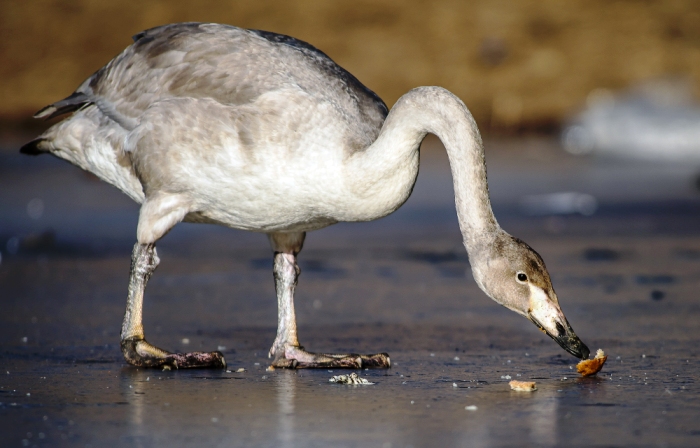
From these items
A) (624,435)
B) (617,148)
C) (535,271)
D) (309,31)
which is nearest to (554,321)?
(535,271)

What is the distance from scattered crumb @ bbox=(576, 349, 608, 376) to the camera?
231 inches

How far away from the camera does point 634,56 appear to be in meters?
24.6

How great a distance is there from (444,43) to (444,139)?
19345 millimetres

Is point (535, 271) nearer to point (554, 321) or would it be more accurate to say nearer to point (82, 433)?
point (554, 321)

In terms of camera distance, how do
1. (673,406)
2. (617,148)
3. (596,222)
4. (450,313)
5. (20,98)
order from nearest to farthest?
(673,406) < (450,313) < (596,222) < (617,148) < (20,98)

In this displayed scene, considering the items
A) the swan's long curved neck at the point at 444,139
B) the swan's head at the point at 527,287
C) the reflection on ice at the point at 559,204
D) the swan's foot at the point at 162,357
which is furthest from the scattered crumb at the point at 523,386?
the reflection on ice at the point at 559,204

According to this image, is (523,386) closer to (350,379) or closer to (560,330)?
(560,330)

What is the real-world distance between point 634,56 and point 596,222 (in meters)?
12.5

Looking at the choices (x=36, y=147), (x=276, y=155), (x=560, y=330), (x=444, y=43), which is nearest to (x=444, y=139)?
(x=276, y=155)

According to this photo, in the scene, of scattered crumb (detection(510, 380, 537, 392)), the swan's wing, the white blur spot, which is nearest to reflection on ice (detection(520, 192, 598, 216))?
the white blur spot

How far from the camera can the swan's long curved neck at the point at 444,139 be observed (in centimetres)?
619

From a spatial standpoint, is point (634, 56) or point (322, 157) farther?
point (634, 56)

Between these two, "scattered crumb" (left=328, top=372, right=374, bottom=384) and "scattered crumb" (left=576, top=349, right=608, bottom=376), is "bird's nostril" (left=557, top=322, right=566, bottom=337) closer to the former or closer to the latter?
"scattered crumb" (left=576, top=349, right=608, bottom=376)

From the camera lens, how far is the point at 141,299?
691 cm
